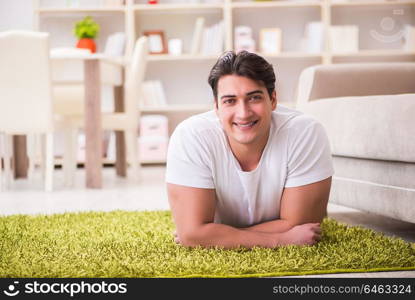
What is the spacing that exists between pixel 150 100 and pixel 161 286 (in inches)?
171

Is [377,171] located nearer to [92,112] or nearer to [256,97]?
[256,97]

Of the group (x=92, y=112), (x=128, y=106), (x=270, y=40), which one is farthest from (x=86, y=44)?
(x=92, y=112)

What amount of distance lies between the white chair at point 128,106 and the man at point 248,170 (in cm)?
242

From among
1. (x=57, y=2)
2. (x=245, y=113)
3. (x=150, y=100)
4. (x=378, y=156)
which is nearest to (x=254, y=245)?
(x=245, y=113)

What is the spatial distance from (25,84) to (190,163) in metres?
2.17

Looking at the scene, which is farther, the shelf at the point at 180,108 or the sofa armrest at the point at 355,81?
the shelf at the point at 180,108

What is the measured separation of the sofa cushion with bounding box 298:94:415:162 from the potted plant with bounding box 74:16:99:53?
3.24m

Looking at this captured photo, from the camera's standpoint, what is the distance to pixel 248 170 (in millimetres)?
1755

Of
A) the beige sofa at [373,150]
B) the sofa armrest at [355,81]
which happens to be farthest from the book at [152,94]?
the beige sofa at [373,150]

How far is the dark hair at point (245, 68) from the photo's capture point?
5.36 ft

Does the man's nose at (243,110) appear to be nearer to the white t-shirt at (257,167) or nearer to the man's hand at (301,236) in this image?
the white t-shirt at (257,167)

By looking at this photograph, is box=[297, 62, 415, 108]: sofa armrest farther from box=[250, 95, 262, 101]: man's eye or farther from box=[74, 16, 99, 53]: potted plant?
box=[74, 16, 99, 53]: potted plant

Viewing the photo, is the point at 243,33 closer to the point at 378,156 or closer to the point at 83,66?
the point at 83,66

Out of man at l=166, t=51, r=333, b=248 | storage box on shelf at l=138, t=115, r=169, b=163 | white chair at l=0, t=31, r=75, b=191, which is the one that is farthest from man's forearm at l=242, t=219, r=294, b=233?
storage box on shelf at l=138, t=115, r=169, b=163
